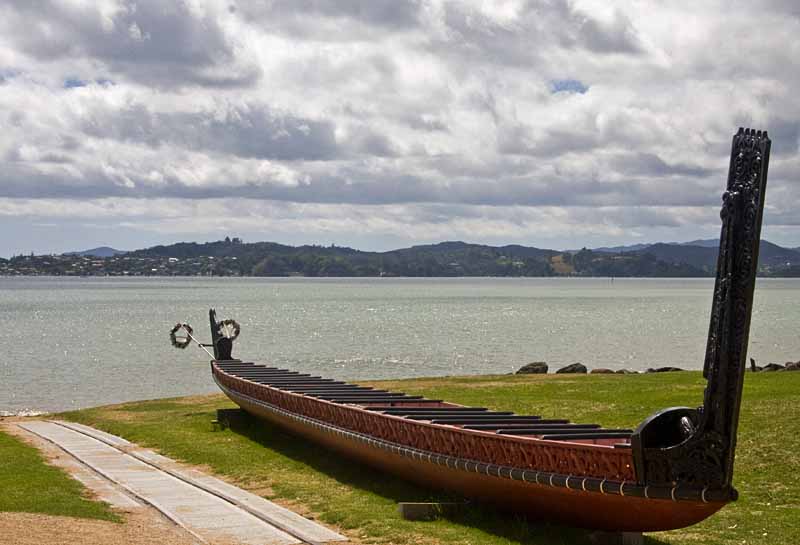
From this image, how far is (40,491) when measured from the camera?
19.0 m

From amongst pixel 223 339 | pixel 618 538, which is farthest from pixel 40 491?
pixel 223 339

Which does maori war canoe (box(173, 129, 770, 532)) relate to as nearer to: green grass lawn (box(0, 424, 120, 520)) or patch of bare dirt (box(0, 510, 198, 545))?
patch of bare dirt (box(0, 510, 198, 545))

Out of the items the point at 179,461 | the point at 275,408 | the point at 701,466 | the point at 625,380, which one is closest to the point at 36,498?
the point at 179,461

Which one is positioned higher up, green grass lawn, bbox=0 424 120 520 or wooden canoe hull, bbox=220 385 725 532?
wooden canoe hull, bbox=220 385 725 532

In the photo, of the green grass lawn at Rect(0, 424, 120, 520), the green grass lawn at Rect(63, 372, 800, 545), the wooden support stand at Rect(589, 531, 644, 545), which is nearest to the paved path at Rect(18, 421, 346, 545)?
the green grass lawn at Rect(63, 372, 800, 545)

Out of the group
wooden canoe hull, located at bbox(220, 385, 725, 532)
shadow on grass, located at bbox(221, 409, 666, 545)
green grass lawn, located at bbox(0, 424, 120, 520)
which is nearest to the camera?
wooden canoe hull, located at bbox(220, 385, 725, 532)

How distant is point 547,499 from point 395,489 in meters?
5.11

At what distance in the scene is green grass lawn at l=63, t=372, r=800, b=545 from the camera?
16203 mm

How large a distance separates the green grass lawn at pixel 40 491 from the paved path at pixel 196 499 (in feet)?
2.49

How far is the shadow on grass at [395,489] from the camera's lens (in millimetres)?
15672

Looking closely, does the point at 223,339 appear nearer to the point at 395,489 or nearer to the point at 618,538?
the point at 395,489

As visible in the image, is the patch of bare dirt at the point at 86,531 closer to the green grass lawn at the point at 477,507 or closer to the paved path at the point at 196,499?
the paved path at the point at 196,499

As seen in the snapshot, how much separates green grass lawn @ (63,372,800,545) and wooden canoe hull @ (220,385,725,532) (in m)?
0.28

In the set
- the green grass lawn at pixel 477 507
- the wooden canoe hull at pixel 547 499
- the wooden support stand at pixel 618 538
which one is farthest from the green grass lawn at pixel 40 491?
the wooden support stand at pixel 618 538
